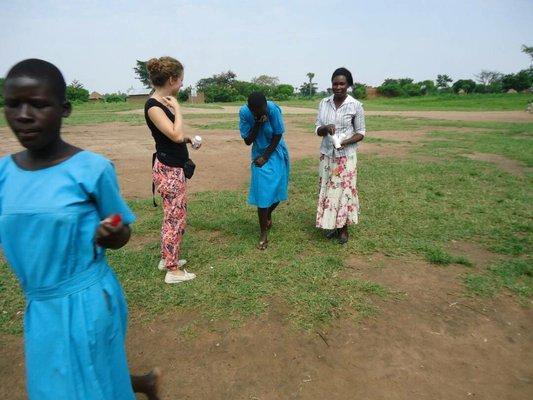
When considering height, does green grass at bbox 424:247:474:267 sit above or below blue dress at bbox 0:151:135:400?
below

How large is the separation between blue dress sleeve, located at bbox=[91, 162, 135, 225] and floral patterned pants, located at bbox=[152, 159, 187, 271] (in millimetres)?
1804

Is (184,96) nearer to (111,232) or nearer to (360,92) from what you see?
(360,92)

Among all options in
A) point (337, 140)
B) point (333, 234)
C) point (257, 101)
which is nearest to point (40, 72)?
point (257, 101)

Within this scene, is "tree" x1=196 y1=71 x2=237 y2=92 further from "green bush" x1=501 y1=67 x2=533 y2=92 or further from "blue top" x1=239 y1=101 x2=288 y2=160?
"blue top" x1=239 y1=101 x2=288 y2=160

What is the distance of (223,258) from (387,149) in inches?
317

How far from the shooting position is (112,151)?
35.9 feet

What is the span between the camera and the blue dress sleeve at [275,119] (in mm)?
4066

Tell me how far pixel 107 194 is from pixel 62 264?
287 mm

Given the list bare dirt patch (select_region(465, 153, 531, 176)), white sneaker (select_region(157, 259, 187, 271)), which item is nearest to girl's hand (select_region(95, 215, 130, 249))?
white sneaker (select_region(157, 259, 187, 271))

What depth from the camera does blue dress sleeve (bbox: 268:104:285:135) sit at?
407 centimetres

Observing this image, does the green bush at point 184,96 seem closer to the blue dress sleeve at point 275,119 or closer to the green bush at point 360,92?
the green bush at point 360,92

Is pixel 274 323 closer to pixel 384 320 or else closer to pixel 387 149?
pixel 384 320

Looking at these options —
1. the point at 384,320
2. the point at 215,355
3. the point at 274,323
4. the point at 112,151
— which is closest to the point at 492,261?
the point at 384,320

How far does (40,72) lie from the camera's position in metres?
1.41
